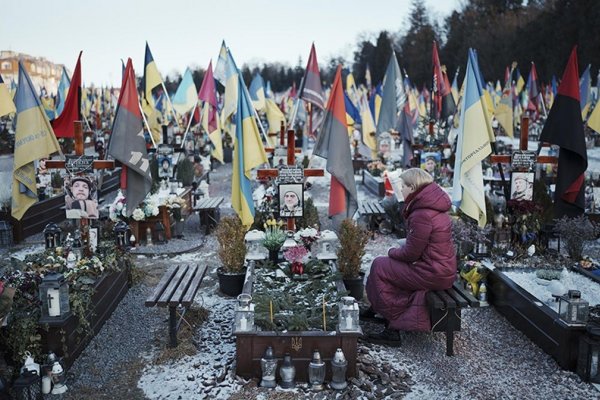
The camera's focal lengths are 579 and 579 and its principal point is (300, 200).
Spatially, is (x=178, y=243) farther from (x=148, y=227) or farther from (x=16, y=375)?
(x=16, y=375)

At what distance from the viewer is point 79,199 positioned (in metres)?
7.71

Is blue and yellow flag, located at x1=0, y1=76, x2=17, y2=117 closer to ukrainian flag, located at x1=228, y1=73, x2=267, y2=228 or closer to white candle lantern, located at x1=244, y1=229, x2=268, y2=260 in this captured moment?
ukrainian flag, located at x1=228, y1=73, x2=267, y2=228

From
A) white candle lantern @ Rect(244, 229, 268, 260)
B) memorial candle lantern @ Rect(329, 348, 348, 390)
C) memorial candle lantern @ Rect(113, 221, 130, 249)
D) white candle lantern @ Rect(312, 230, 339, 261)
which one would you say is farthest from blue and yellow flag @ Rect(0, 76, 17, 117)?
memorial candle lantern @ Rect(329, 348, 348, 390)

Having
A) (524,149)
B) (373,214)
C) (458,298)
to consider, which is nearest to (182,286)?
(458,298)

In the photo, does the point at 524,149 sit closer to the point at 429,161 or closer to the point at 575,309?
the point at 575,309

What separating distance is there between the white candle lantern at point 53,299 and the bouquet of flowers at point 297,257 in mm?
2780

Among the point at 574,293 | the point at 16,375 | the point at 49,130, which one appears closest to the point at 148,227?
the point at 49,130

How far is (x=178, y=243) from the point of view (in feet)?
36.3

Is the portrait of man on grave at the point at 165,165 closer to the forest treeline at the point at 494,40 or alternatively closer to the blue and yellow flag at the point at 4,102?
the blue and yellow flag at the point at 4,102

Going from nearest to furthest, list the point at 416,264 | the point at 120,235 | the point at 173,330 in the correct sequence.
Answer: the point at 416,264 → the point at 173,330 → the point at 120,235

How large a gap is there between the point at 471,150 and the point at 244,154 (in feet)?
10.0

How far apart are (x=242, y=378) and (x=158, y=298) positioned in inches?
51.9

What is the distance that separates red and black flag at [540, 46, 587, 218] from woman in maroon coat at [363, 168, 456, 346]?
3317 millimetres

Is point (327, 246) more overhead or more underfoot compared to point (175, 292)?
more overhead
